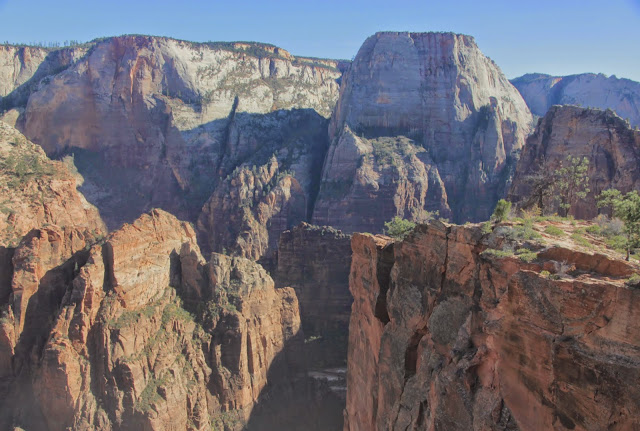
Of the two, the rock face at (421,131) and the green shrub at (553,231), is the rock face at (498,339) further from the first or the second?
the rock face at (421,131)

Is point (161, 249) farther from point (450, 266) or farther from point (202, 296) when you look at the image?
point (450, 266)

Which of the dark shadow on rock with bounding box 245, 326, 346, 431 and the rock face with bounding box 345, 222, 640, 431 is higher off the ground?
the rock face with bounding box 345, 222, 640, 431

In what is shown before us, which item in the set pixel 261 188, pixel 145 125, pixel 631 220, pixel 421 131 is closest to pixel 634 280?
pixel 631 220

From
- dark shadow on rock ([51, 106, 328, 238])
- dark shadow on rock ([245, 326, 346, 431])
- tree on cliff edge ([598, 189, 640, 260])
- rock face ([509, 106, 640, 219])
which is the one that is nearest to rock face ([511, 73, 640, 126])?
rock face ([509, 106, 640, 219])

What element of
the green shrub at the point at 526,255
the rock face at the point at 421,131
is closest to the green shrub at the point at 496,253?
the green shrub at the point at 526,255

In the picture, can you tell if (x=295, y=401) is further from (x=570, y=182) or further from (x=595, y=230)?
(x=595, y=230)

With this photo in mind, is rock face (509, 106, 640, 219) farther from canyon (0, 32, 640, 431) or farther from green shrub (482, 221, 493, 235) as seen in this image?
green shrub (482, 221, 493, 235)
